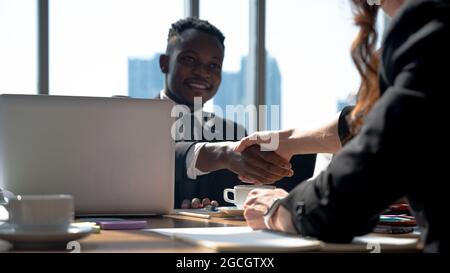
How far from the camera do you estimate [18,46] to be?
5082 millimetres

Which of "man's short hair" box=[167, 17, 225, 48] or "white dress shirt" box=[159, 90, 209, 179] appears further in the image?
"man's short hair" box=[167, 17, 225, 48]

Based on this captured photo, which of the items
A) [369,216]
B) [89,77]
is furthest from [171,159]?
[89,77]

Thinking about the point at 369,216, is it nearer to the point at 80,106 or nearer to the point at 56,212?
the point at 56,212

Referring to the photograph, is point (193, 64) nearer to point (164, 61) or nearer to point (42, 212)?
point (164, 61)

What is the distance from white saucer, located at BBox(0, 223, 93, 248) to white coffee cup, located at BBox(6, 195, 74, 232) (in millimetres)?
17

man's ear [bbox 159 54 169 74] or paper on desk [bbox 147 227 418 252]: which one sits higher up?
man's ear [bbox 159 54 169 74]

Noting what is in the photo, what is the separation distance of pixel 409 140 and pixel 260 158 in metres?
1.26

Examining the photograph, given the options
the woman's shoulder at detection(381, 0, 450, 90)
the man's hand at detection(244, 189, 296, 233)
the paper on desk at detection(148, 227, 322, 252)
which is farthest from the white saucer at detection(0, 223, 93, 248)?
the woman's shoulder at detection(381, 0, 450, 90)

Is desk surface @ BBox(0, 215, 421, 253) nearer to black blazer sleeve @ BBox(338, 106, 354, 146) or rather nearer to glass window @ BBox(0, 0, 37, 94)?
black blazer sleeve @ BBox(338, 106, 354, 146)

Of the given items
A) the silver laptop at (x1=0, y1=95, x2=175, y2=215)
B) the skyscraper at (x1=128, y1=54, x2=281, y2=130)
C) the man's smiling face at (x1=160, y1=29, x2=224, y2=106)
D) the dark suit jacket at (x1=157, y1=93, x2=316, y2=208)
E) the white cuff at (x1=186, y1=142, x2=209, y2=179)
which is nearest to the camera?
the silver laptop at (x1=0, y1=95, x2=175, y2=215)

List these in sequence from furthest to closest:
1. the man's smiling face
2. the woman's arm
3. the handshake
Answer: the man's smiling face
the handshake
the woman's arm

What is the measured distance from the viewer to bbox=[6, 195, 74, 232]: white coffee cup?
3.50 ft

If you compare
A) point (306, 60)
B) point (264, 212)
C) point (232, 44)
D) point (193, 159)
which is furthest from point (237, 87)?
point (264, 212)
